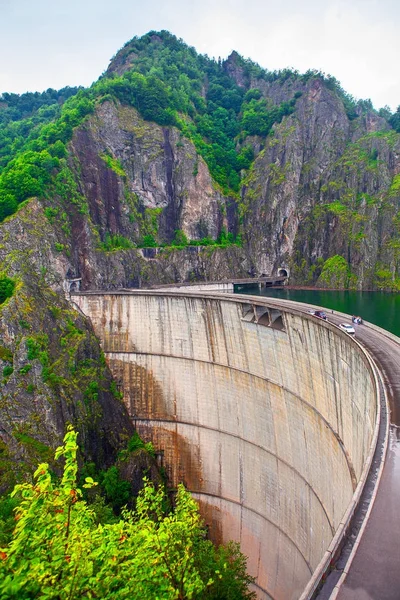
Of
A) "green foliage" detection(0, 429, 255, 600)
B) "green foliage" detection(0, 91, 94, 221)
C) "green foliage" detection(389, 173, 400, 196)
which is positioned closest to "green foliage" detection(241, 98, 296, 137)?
"green foliage" detection(389, 173, 400, 196)

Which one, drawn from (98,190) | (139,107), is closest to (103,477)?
(98,190)

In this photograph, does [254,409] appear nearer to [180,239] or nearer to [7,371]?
[7,371]

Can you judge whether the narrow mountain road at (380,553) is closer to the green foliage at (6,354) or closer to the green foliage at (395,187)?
the green foliage at (6,354)

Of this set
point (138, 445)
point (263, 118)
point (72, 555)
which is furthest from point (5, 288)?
point (263, 118)

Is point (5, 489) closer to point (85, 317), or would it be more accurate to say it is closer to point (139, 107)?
point (85, 317)

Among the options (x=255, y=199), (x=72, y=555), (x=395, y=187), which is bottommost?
(x=72, y=555)

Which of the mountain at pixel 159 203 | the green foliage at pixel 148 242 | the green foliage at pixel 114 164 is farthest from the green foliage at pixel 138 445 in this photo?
the green foliage at pixel 114 164

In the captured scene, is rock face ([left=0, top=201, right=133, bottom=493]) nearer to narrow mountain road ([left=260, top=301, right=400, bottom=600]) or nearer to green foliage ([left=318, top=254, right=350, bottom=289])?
narrow mountain road ([left=260, top=301, right=400, bottom=600])
